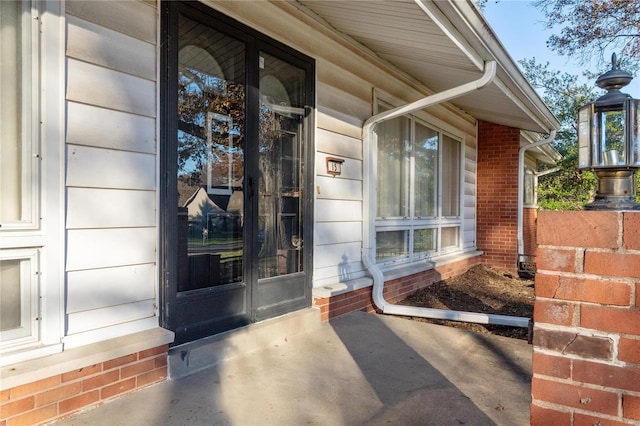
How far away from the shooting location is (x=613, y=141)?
124 centimetres

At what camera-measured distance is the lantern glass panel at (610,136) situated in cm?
122

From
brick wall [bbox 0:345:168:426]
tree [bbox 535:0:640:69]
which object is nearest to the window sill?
brick wall [bbox 0:345:168:426]

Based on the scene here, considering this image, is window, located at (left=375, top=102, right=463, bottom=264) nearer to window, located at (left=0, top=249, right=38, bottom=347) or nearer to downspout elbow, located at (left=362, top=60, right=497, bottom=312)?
downspout elbow, located at (left=362, top=60, right=497, bottom=312)

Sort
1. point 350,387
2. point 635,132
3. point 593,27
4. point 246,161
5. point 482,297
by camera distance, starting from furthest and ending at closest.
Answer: point 593,27, point 482,297, point 246,161, point 350,387, point 635,132

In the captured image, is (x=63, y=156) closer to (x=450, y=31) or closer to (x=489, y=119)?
(x=450, y=31)

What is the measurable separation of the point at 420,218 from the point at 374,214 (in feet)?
4.60

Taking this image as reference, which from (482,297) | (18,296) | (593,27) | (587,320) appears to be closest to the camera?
(587,320)

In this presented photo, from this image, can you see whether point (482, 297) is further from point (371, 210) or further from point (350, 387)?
point (350, 387)

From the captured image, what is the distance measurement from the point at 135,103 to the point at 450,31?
7.20ft

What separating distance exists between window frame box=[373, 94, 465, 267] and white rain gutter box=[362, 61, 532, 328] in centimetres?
19

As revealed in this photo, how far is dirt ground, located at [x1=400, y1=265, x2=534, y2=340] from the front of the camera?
397 centimetres

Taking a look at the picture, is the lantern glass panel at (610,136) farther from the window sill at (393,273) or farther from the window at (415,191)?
the window at (415,191)

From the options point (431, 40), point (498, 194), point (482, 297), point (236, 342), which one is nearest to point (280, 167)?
point (236, 342)

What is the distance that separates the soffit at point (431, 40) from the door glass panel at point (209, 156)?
3.28 ft
